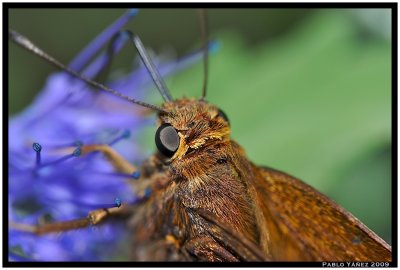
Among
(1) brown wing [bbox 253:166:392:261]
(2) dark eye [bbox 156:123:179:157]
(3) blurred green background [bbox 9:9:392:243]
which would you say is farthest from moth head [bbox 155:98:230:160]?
(3) blurred green background [bbox 9:9:392:243]

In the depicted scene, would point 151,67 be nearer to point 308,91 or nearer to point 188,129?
point 188,129

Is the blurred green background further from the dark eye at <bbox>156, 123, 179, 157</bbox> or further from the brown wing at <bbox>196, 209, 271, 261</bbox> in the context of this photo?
the dark eye at <bbox>156, 123, 179, 157</bbox>

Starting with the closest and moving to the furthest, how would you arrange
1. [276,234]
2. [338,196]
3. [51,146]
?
[276,234], [51,146], [338,196]

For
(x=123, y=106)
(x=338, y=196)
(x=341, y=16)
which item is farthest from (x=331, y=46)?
(x=123, y=106)

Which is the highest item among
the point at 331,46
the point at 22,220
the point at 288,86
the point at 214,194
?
the point at 331,46

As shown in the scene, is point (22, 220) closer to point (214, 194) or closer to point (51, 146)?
point (51, 146)

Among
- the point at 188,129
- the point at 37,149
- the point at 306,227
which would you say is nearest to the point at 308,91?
the point at 306,227
